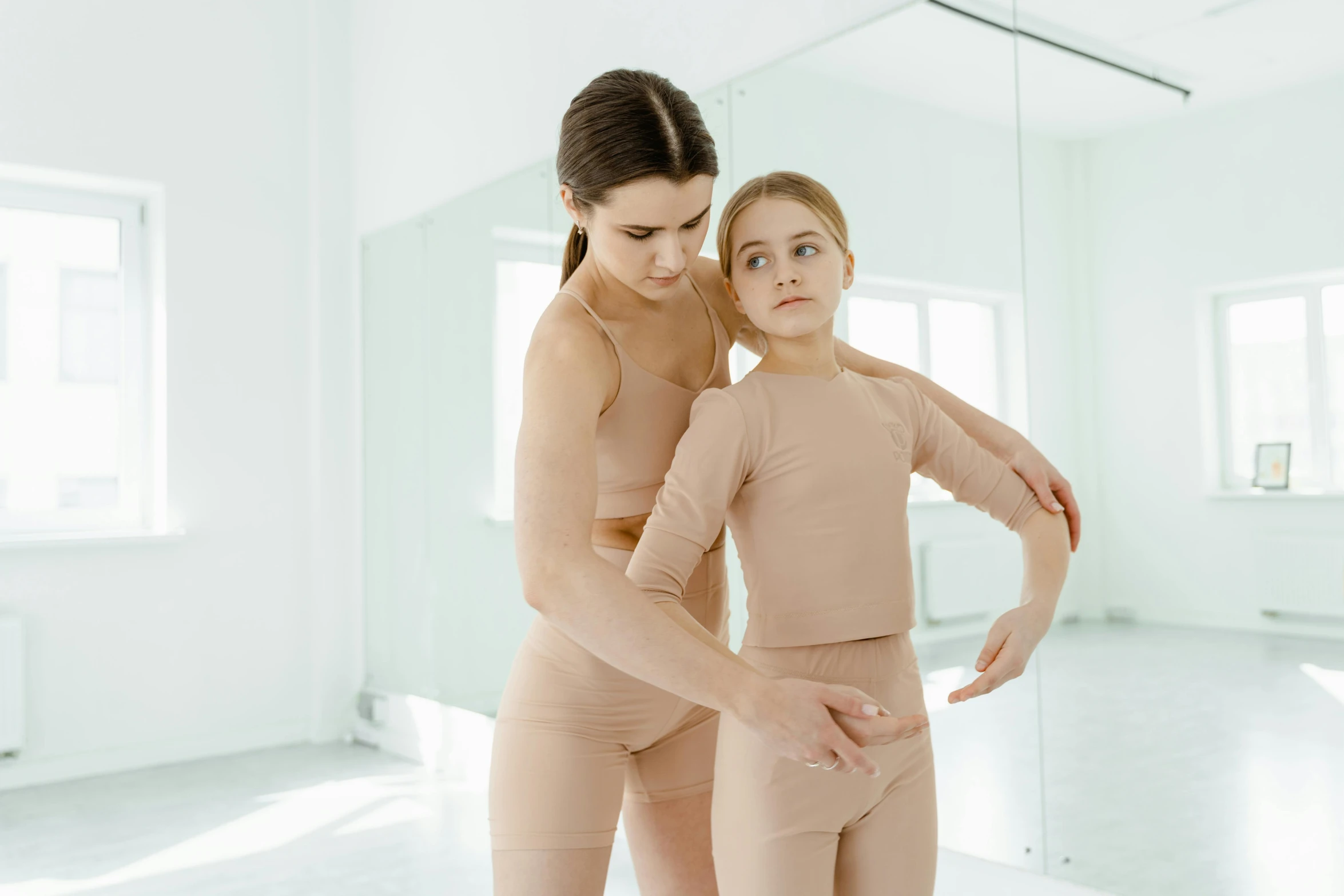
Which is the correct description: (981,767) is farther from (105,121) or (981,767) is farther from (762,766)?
(105,121)

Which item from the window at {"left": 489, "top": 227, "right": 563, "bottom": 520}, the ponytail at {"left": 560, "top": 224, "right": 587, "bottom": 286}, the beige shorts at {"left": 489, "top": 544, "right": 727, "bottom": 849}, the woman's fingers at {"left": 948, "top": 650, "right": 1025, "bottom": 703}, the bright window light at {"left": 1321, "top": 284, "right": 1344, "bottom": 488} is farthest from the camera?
the window at {"left": 489, "top": 227, "right": 563, "bottom": 520}

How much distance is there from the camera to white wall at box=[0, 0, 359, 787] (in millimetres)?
3842

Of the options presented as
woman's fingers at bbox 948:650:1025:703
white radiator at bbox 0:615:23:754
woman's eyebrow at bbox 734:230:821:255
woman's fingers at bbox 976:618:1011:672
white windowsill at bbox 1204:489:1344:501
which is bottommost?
white radiator at bbox 0:615:23:754

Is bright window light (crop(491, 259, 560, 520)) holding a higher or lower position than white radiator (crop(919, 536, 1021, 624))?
higher

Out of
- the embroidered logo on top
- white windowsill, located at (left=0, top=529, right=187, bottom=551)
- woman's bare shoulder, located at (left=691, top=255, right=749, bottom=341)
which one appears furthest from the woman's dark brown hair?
white windowsill, located at (left=0, top=529, right=187, bottom=551)

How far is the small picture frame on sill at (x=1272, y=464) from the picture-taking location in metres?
1.69

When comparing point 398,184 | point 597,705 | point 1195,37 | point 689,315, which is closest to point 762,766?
point 597,705

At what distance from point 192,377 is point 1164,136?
366cm

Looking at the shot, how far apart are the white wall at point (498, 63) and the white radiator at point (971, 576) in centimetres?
121

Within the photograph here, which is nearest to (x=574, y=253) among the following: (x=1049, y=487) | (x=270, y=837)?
(x=1049, y=487)

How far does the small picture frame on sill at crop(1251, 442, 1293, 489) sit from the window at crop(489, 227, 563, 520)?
211cm

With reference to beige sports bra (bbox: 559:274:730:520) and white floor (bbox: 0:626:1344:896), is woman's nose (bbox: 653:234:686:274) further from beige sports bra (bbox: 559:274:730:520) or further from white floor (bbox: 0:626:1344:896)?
white floor (bbox: 0:626:1344:896)

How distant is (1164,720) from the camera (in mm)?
1858

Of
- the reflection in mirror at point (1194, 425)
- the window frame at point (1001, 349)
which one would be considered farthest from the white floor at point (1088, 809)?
the window frame at point (1001, 349)
